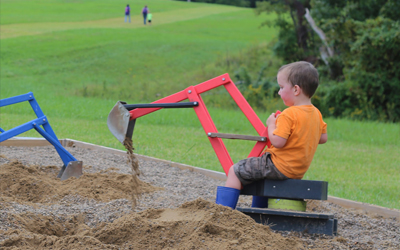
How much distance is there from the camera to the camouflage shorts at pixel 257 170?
10.8 ft

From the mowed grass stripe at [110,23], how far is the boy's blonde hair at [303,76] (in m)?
25.0

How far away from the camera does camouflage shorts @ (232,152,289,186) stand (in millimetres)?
3281

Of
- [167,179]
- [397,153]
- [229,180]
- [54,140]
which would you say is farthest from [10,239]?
[397,153]

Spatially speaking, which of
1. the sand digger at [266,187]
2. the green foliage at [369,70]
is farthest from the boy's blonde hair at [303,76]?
the green foliage at [369,70]

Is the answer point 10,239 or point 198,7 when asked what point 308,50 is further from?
point 198,7

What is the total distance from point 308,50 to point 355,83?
575cm

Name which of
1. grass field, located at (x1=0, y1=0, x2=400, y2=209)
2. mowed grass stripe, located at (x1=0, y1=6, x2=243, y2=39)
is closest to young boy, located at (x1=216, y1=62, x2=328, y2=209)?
grass field, located at (x1=0, y1=0, x2=400, y2=209)

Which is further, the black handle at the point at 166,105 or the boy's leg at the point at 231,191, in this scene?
the black handle at the point at 166,105

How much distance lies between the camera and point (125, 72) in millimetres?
23438

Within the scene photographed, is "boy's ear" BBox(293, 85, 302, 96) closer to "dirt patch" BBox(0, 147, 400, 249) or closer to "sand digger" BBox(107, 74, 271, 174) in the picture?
"sand digger" BBox(107, 74, 271, 174)

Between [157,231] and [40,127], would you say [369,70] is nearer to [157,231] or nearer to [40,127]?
[40,127]

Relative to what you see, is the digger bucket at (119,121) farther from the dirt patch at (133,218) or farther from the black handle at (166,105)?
the dirt patch at (133,218)

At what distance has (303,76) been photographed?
127 inches

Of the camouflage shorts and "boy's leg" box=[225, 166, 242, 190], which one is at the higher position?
the camouflage shorts
